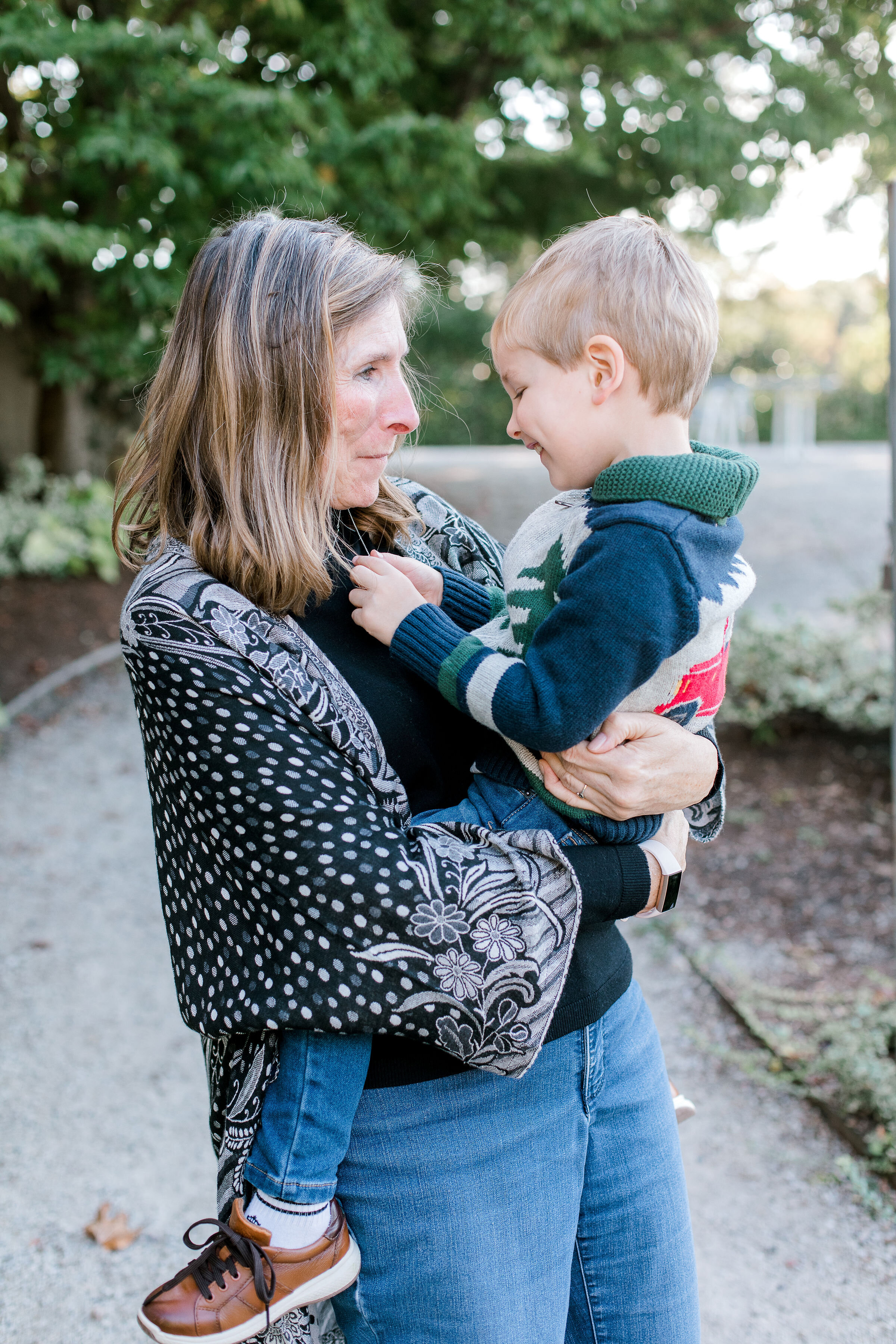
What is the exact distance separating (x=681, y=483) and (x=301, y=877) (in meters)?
0.72

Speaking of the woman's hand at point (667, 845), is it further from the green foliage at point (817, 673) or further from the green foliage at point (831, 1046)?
the green foliage at point (817, 673)

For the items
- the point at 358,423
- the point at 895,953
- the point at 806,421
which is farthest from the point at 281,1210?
the point at 806,421

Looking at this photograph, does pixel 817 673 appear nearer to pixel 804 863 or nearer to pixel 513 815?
pixel 804 863

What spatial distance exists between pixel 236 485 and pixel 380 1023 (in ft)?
2.47

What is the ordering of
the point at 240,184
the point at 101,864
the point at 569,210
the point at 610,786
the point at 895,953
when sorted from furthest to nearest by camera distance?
1. the point at 569,210
2. the point at 240,184
3. the point at 101,864
4. the point at 895,953
5. the point at 610,786

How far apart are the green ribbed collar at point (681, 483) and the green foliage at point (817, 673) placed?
4022mm

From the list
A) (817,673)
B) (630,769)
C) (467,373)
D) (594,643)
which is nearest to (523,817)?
(630,769)

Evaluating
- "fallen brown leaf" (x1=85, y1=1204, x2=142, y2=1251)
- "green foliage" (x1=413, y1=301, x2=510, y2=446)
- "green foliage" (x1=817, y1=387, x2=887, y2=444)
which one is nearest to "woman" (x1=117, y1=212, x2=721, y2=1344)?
"fallen brown leaf" (x1=85, y1=1204, x2=142, y2=1251)

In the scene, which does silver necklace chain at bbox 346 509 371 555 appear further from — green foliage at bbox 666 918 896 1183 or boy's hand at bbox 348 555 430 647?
green foliage at bbox 666 918 896 1183

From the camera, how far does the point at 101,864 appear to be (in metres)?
4.89

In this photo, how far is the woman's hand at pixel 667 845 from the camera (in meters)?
1.48

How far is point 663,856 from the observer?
4.95 feet

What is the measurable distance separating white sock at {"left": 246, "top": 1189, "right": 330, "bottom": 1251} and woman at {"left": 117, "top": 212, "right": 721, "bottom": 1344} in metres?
0.06

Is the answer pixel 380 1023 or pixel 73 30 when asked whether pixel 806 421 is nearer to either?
pixel 73 30
